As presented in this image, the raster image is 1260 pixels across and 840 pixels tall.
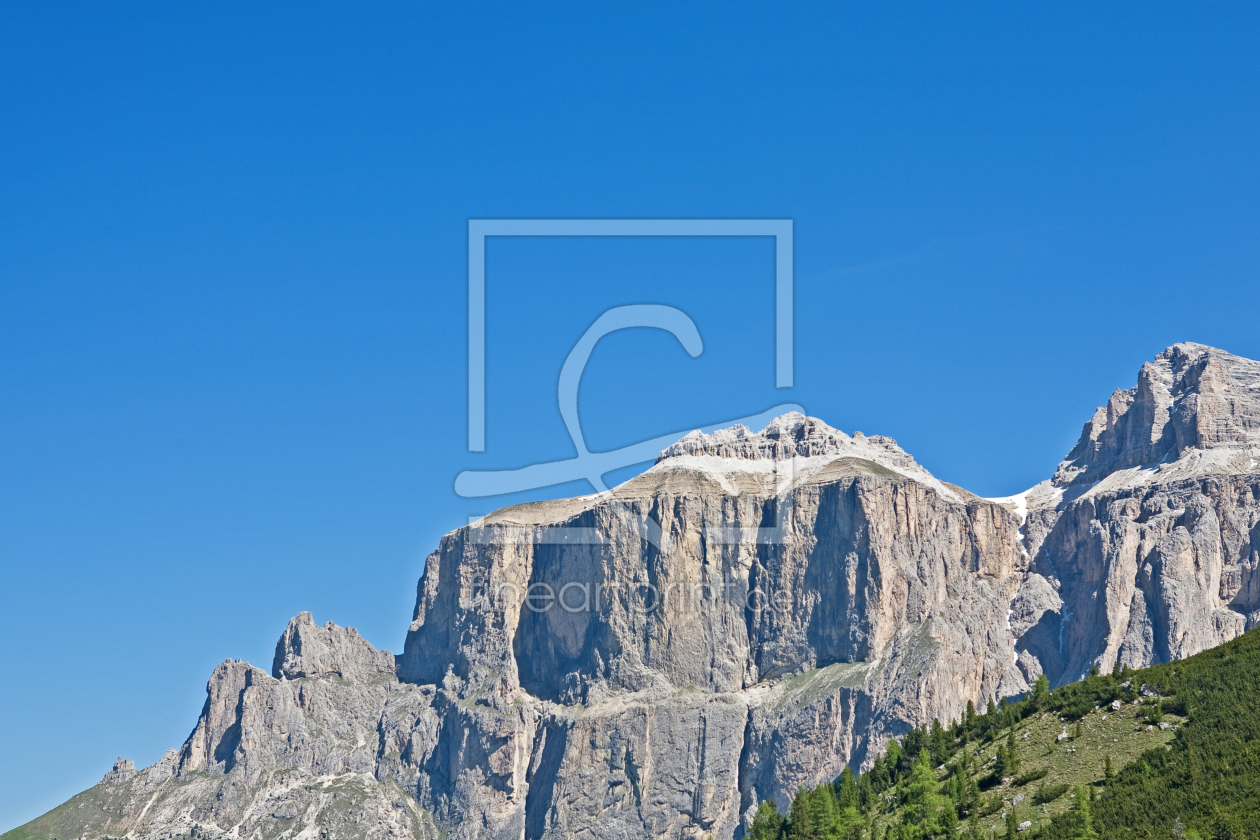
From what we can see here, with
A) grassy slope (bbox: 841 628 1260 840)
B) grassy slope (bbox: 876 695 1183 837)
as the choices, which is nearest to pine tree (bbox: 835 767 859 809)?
grassy slope (bbox: 841 628 1260 840)

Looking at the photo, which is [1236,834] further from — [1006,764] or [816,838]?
[816,838]

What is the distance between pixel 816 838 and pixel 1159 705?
3151 cm

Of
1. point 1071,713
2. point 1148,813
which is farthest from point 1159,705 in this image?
point 1148,813

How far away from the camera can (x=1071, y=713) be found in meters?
178

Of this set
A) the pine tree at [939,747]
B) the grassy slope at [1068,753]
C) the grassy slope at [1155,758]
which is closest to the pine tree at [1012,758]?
the grassy slope at [1068,753]

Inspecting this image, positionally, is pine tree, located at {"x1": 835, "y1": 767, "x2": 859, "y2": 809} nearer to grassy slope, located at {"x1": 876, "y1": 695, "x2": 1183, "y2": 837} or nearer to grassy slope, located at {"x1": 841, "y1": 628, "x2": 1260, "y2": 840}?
grassy slope, located at {"x1": 841, "y1": 628, "x2": 1260, "y2": 840}

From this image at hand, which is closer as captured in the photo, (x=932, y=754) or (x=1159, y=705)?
(x=1159, y=705)

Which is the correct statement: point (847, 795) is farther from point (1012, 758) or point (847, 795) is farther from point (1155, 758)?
point (1155, 758)

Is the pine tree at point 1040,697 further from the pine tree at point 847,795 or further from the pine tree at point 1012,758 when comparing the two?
the pine tree at point 847,795

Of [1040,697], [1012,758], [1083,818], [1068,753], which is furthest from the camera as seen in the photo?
[1040,697]

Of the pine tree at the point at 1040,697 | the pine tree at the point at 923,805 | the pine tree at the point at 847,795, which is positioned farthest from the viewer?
the pine tree at the point at 1040,697

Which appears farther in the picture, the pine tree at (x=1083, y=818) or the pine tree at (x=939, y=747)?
the pine tree at (x=939, y=747)

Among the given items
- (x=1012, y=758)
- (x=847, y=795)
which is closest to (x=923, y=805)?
(x=1012, y=758)

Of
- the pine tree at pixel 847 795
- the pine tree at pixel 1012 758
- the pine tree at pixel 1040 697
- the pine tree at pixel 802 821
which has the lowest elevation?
the pine tree at pixel 802 821
